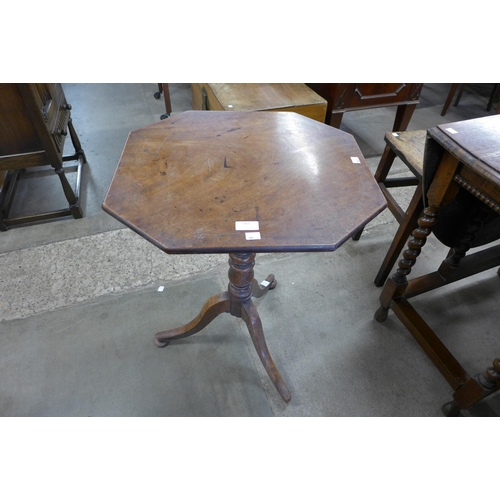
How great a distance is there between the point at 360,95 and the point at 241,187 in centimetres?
176

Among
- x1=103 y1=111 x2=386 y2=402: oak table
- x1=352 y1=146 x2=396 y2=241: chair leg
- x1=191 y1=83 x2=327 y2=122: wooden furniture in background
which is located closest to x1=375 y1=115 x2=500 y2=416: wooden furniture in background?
x1=103 y1=111 x2=386 y2=402: oak table

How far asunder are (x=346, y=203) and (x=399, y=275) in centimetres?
71

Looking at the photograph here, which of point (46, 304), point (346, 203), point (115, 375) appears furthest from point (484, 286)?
point (46, 304)

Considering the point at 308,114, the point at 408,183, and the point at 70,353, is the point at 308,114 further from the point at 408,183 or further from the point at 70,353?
the point at 70,353

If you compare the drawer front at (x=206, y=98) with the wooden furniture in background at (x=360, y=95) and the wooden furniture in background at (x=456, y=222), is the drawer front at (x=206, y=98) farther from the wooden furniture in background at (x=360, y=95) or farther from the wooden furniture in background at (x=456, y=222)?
the wooden furniture in background at (x=456, y=222)

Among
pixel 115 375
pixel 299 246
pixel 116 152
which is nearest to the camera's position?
pixel 299 246

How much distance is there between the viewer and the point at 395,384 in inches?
55.7

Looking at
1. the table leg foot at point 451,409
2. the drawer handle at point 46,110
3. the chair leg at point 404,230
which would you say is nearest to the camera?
the table leg foot at point 451,409

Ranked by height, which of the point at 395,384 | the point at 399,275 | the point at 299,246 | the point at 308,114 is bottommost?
the point at 395,384

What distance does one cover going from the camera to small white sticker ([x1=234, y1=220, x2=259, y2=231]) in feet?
2.74

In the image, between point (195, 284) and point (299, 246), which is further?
point (195, 284)

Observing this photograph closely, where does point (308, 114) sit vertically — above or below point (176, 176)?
below

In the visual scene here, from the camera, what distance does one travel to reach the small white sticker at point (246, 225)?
83cm

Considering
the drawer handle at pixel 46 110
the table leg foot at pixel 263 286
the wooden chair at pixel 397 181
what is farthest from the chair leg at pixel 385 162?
the drawer handle at pixel 46 110
